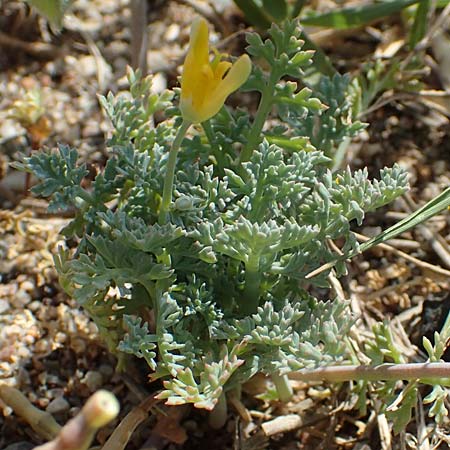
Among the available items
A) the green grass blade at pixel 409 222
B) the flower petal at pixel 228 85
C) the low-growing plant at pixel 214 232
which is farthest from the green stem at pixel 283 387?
the flower petal at pixel 228 85

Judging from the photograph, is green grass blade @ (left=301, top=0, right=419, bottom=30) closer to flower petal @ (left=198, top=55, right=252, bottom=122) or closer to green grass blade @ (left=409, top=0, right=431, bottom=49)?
green grass blade @ (left=409, top=0, right=431, bottom=49)

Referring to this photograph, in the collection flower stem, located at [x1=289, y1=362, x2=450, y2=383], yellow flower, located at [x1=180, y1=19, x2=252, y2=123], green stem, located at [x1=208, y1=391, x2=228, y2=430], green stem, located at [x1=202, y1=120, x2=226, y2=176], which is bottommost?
green stem, located at [x1=208, y1=391, x2=228, y2=430]

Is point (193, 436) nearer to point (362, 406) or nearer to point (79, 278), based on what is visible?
point (362, 406)

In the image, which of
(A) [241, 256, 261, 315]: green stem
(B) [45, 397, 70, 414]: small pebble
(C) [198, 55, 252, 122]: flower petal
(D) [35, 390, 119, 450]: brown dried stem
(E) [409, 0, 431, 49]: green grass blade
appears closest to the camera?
(D) [35, 390, 119, 450]: brown dried stem

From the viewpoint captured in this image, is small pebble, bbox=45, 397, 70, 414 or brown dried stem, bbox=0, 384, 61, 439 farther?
small pebble, bbox=45, 397, 70, 414

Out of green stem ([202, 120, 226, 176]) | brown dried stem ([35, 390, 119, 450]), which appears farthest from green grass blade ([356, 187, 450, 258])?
brown dried stem ([35, 390, 119, 450])

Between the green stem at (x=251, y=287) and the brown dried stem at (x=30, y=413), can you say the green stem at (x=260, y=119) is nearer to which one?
the green stem at (x=251, y=287)

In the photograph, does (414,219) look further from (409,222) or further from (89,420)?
(89,420)

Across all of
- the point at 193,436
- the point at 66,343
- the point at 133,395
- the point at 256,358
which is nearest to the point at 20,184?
the point at 66,343
